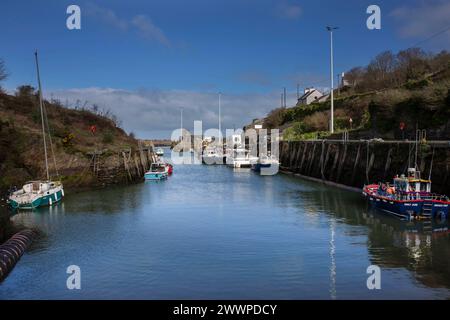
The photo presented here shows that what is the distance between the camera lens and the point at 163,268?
71.6ft

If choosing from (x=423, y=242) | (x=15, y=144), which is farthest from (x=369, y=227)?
(x=15, y=144)

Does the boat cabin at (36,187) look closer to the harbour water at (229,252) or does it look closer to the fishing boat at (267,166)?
the harbour water at (229,252)

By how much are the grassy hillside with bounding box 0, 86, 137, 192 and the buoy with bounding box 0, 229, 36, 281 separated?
15.4 m

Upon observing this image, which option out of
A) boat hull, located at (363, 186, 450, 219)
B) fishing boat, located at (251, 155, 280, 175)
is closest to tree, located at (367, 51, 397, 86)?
fishing boat, located at (251, 155, 280, 175)

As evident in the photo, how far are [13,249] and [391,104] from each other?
155 feet

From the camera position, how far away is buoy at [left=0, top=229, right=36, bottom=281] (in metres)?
20.8

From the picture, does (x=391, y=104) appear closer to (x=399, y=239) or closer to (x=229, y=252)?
(x=399, y=239)

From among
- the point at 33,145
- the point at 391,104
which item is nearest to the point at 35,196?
the point at 33,145

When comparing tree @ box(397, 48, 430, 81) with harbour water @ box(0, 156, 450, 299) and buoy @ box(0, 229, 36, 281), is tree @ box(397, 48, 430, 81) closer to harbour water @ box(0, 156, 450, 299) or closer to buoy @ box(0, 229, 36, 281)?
harbour water @ box(0, 156, 450, 299)

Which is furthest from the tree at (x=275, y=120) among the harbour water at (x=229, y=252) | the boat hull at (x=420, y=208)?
the boat hull at (x=420, y=208)

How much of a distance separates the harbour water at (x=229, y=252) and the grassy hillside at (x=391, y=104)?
1318cm

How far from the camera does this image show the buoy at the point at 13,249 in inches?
819
